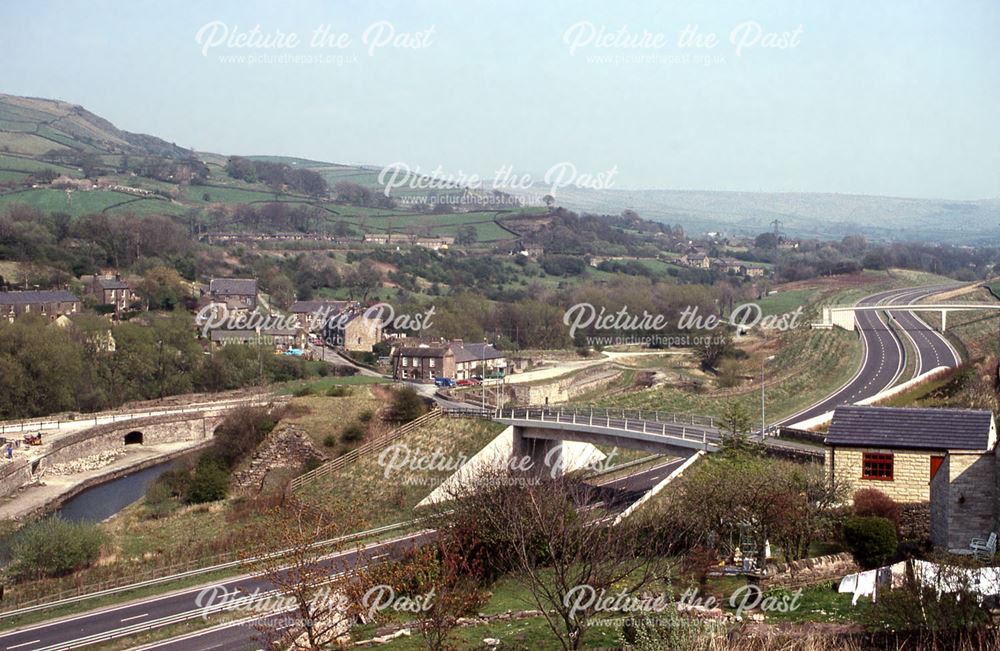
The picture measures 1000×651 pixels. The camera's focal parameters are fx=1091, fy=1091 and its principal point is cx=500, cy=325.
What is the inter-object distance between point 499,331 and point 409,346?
17734mm

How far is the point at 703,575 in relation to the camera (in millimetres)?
21219

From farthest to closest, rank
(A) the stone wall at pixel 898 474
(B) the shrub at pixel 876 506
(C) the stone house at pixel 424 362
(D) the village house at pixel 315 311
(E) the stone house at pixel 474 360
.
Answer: (D) the village house at pixel 315 311 < (E) the stone house at pixel 474 360 < (C) the stone house at pixel 424 362 < (A) the stone wall at pixel 898 474 < (B) the shrub at pixel 876 506

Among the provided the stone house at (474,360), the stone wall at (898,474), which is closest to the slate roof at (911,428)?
the stone wall at (898,474)

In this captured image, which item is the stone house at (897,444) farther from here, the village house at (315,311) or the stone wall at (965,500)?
the village house at (315,311)

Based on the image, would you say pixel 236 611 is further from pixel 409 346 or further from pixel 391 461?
pixel 409 346

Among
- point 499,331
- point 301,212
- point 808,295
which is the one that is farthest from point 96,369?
point 301,212

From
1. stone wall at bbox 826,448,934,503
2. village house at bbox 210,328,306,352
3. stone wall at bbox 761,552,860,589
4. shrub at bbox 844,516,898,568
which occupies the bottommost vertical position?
village house at bbox 210,328,306,352

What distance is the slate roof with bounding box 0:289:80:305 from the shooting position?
78250 mm

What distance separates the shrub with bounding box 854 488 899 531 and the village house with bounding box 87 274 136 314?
73751mm

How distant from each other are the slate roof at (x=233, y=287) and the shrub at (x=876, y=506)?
80.6m

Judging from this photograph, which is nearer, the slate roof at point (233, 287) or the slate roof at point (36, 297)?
the slate roof at point (36, 297)

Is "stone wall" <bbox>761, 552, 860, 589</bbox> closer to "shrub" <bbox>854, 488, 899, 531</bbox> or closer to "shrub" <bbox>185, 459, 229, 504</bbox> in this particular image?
"shrub" <bbox>854, 488, 899, 531</bbox>

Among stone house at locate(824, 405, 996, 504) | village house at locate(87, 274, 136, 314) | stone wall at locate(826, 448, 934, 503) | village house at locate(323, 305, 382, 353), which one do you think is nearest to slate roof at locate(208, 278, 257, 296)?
village house at locate(87, 274, 136, 314)

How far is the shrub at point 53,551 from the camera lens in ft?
101
